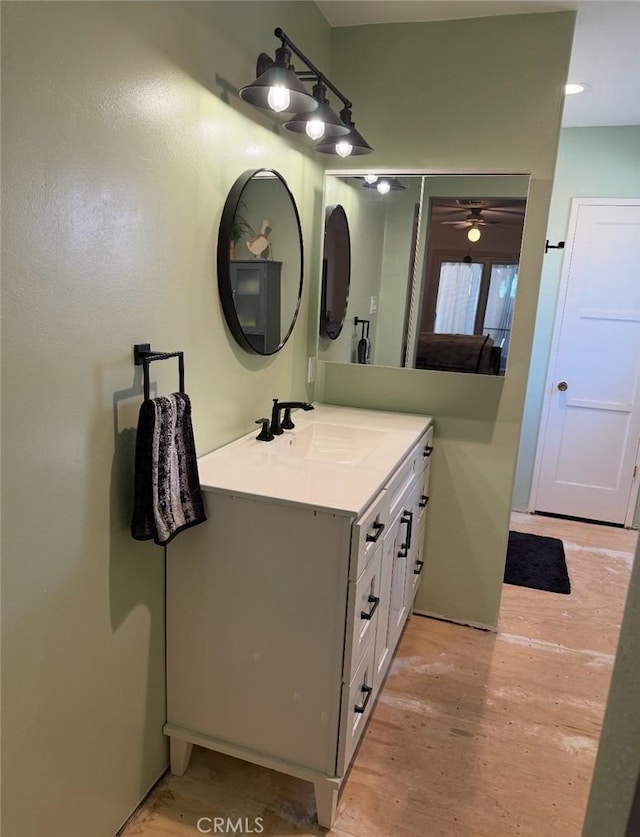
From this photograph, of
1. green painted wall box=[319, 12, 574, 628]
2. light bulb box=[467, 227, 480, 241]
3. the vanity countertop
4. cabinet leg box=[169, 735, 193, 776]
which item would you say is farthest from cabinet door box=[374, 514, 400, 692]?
light bulb box=[467, 227, 480, 241]

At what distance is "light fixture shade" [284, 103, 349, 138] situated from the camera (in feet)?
6.04

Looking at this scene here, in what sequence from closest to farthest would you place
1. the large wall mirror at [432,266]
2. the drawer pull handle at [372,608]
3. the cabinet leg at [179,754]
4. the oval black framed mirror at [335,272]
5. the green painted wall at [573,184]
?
the drawer pull handle at [372,608] → the cabinet leg at [179,754] → the large wall mirror at [432,266] → the oval black framed mirror at [335,272] → the green painted wall at [573,184]

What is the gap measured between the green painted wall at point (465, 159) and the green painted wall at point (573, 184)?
1300mm

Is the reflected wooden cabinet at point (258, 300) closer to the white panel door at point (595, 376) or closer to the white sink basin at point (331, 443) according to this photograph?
the white sink basin at point (331, 443)

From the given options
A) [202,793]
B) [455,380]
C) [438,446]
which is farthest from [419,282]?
[202,793]

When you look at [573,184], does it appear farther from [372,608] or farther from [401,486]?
[372,608]

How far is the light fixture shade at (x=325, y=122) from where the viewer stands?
1.84 metres

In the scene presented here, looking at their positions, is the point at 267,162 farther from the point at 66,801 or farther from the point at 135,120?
the point at 66,801

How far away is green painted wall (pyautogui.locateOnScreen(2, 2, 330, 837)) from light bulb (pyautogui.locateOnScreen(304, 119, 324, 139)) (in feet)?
0.74

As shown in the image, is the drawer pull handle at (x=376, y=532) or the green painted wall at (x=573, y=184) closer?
the drawer pull handle at (x=376, y=532)

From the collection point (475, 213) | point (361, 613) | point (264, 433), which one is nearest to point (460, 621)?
point (361, 613)

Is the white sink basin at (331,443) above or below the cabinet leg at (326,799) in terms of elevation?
above

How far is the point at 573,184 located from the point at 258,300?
2.75 m

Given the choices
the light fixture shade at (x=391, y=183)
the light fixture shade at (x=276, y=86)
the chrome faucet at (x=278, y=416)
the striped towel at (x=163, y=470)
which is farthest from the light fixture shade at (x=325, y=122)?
the striped towel at (x=163, y=470)
